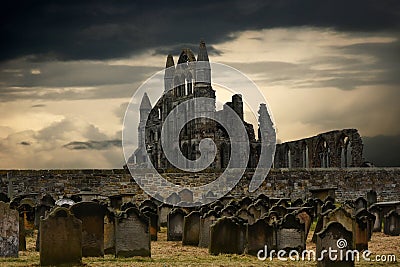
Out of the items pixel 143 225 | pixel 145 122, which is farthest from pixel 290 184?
pixel 145 122

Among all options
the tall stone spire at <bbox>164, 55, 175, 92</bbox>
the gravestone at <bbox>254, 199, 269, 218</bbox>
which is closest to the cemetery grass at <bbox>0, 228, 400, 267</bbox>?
the gravestone at <bbox>254, 199, 269, 218</bbox>

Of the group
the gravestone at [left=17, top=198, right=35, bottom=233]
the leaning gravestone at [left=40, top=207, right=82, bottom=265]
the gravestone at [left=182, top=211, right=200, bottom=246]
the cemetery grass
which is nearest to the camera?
the leaning gravestone at [left=40, top=207, right=82, bottom=265]

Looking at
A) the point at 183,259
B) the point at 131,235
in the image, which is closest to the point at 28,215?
the point at 131,235

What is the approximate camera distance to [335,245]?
1204 cm

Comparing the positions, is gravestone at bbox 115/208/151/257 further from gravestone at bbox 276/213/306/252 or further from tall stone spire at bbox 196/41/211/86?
tall stone spire at bbox 196/41/211/86

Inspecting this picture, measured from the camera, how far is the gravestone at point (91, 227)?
44.1 ft

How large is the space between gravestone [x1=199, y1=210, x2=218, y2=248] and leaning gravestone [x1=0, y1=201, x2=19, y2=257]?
4.00 metres

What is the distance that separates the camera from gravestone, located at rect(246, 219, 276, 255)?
14.1m

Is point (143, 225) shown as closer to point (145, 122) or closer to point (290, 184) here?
point (290, 184)

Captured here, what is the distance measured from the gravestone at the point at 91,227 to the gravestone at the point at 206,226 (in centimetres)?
293

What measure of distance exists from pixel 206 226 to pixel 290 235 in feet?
7.24

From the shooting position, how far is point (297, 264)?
13.1m

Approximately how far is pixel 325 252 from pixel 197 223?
507 cm

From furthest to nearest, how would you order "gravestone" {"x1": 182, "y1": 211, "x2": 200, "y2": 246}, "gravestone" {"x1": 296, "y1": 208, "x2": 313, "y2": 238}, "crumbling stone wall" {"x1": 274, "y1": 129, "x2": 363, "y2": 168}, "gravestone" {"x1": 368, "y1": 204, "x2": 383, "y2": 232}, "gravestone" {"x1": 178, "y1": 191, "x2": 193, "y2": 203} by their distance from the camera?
"crumbling stone wall" {"x1": 274, "y1": 129, "x2": 363, "y2": 168} < "gravestone" {"x1": 178, "y1": 191, "x2": 193, "y2": 203} < "gravestone" {"x1": 368, "y1": 204, "x2": 383, "y2": 232} < "gravestone" {"x1": 182, "y1": 211, "x2": 200, "y2": 246} < "gravestone" {"x1": 296, "y1": 208, "x2": 313, "y2": 238}
